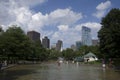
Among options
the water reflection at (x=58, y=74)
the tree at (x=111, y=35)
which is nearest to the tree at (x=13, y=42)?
the tree at (x=111, y=35)

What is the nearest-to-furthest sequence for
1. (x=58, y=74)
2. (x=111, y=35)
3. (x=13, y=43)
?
(x=58, y=74) → (x=111, y=35) → (x=13, y=43)

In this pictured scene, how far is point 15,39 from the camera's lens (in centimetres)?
8694

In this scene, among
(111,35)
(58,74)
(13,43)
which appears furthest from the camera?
(13,43)

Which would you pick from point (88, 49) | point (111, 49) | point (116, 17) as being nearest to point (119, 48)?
point (111, 49)

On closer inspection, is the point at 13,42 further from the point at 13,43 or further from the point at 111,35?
the point at 111,35

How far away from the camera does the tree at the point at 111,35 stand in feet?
205

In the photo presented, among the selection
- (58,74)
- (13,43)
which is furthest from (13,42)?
(58,74)

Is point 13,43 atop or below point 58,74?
atop

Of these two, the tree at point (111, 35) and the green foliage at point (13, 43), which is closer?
the tree at point (111, 35)

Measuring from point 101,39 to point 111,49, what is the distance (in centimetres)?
929

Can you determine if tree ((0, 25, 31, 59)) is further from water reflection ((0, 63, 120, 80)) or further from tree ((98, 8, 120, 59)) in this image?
water reflection ((0, 63, 120, 80))

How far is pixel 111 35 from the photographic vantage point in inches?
2461

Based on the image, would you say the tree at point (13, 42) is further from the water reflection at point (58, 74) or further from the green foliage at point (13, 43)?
the water reflection at point (58, 74)

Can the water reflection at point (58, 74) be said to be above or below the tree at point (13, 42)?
below
